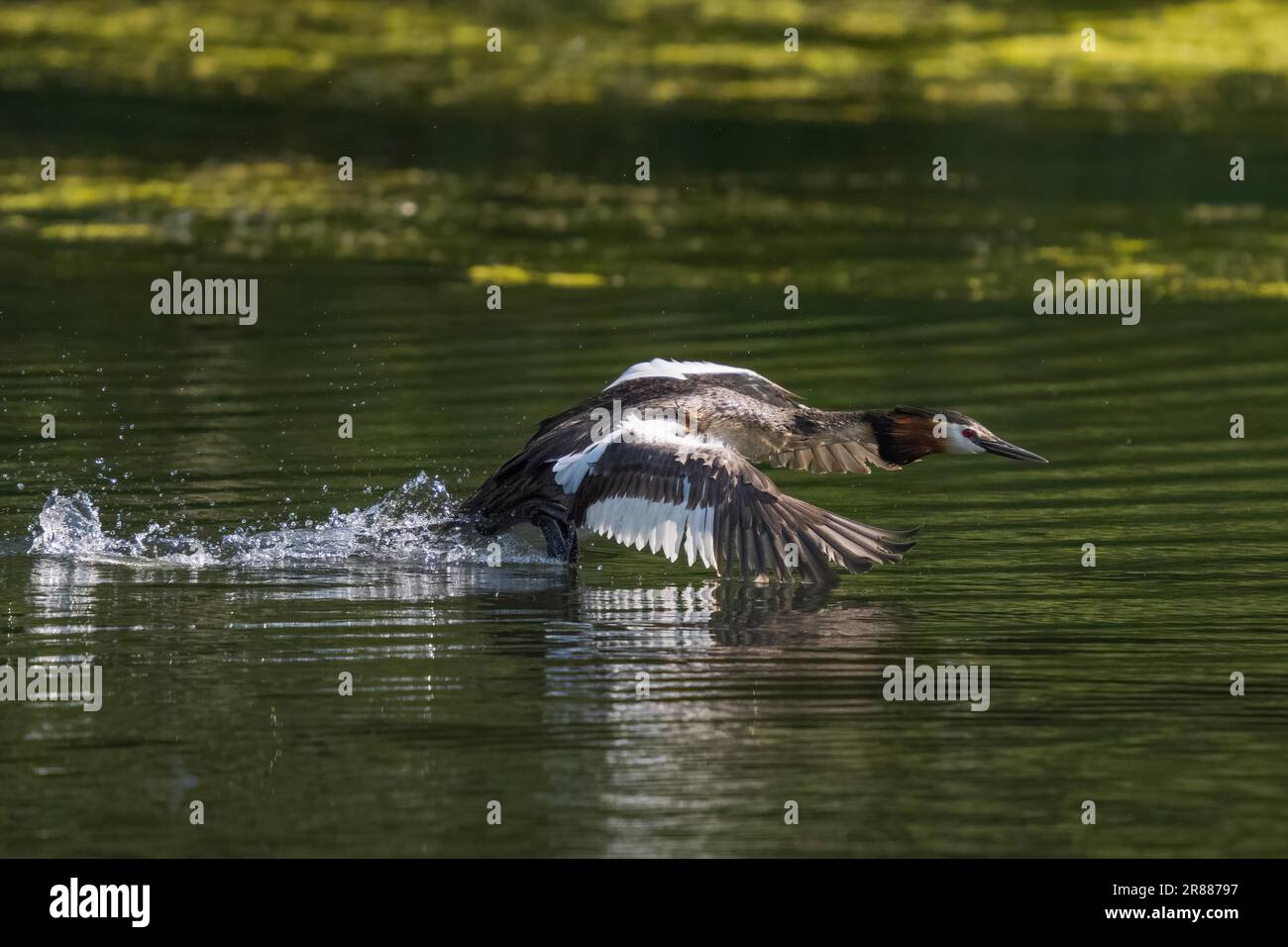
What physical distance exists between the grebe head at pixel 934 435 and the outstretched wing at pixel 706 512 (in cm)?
128

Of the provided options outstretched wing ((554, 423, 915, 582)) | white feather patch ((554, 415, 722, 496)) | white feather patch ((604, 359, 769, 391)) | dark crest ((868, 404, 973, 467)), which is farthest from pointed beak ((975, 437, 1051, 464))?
white feather patch ((554, 415, 722, 496))

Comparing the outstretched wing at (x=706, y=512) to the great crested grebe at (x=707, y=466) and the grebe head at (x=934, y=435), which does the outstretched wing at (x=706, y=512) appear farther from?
the grebe head at (x=934, y=435)

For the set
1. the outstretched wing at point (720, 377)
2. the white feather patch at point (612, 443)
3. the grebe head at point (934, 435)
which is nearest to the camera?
the white feather patch at point (612, 443)

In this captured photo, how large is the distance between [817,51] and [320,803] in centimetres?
3095

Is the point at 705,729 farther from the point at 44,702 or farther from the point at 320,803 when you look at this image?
the point at 44,702

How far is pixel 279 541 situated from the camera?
13516mm

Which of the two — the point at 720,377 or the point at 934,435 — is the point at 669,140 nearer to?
the point at 720,377

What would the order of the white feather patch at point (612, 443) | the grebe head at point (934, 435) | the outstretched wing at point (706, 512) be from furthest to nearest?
1. the grebe head at point (934, 435)
2. the white feather patch at point (612, 443)
3. the outstretched wing at point (706, 512)

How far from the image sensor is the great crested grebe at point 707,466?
482 inches

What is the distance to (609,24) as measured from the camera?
3988 centimetres

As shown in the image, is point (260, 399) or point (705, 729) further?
point (260, 399)

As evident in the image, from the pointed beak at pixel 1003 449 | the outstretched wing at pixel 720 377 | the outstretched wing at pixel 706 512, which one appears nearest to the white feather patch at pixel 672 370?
the outstretched wing at pixel 720 377

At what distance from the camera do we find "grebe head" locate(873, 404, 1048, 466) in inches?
540

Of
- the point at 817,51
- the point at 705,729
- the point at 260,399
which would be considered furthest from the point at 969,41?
the point at 705,729
